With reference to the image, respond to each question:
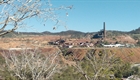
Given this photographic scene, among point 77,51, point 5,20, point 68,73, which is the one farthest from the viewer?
point 77,51

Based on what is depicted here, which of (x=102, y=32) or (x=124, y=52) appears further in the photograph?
(x=102, y=32)

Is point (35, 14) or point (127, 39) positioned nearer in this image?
point (35, 14)

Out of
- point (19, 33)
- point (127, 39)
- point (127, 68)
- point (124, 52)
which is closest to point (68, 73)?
point (127, 68)

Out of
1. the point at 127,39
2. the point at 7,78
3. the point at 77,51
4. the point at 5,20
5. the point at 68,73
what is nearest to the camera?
the point at 5,20

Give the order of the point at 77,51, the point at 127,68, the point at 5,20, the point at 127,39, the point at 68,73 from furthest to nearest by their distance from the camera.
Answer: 1. the point at 127,39
2. the point at 77,51
3. the point at 127,68
4. the point at 68,73
5. the point at 5,20

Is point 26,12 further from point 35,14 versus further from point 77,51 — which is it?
point 77,51

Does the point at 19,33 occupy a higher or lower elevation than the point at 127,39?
higher

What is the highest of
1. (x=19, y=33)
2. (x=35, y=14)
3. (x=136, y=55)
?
(x=35, y=14)

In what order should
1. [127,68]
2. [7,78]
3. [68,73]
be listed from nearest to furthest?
[7,78] → [68,73] → [127,68]

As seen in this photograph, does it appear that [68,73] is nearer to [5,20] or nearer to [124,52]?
[5,20]

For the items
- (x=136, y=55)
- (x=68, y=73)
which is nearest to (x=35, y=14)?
(x=68, y=73)
